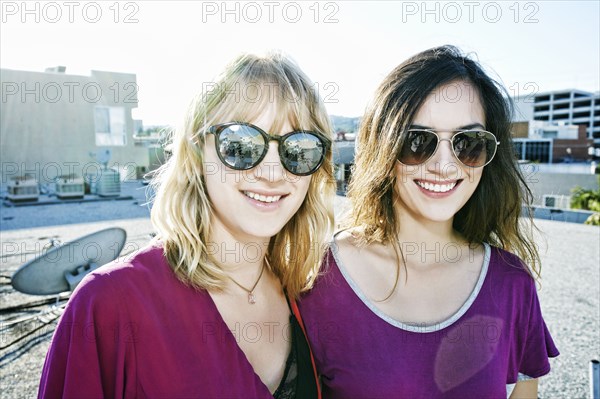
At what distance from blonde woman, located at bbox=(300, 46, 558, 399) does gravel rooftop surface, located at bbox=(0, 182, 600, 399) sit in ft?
1.63

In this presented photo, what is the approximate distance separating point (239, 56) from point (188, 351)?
40.4 inches

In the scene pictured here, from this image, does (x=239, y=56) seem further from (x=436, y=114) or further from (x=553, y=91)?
(x=553, y=91)

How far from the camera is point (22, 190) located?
54.2ft

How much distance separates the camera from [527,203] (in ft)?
7.25

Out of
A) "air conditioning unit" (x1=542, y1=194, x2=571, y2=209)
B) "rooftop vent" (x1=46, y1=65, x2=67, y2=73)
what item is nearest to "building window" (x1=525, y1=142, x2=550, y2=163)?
"air conditioning unit" (x1=542, y1=194, x2=571, y2=209)

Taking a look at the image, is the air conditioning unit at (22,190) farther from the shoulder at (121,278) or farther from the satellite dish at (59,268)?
the shoulder at (121,278)

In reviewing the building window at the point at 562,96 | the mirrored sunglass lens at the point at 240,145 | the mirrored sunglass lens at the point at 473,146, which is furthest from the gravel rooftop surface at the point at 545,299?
the building window at the point at 562,96

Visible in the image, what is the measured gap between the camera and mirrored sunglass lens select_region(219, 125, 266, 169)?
4.95 feet

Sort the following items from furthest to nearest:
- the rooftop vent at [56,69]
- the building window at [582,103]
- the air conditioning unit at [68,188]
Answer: the building window at [582,103]
the rooftop vent at [56,69]
the air conditioning unit at [68,188]

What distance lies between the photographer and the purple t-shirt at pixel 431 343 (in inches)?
66.8

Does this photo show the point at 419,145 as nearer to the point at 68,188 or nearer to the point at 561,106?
the point at 68,188

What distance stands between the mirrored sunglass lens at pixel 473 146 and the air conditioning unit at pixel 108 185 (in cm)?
1822

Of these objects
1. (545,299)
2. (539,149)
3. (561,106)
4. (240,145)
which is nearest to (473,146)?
(240,145)

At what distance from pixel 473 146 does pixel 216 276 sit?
1195 mm
